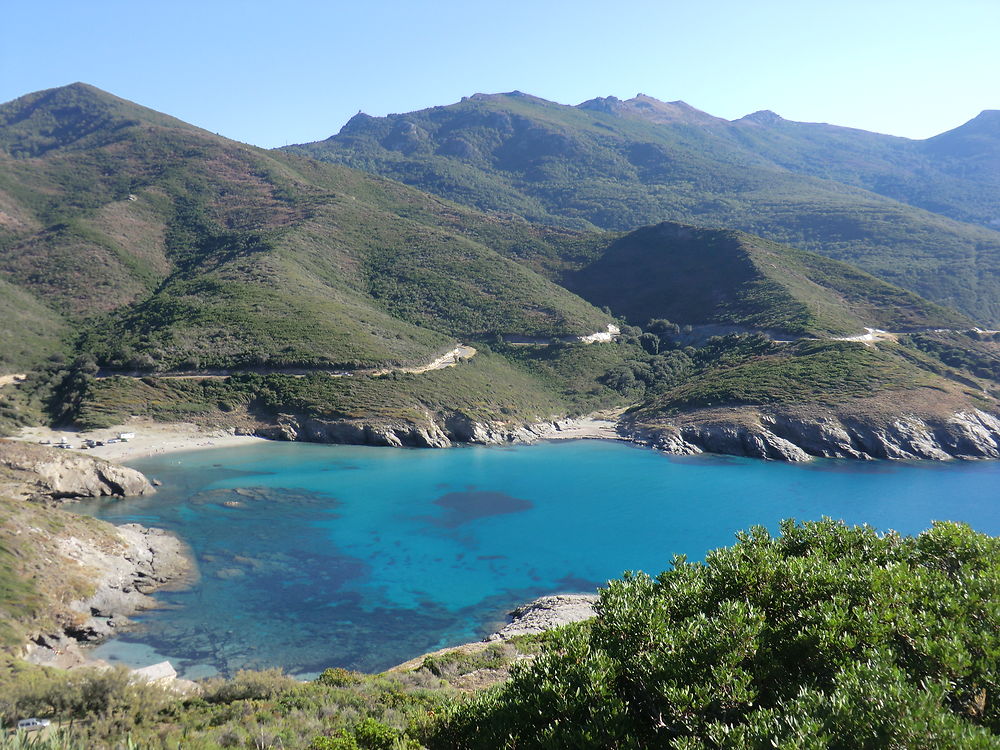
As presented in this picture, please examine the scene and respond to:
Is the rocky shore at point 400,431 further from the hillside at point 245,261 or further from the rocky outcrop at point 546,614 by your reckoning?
the rocky outcrop at point 546,614

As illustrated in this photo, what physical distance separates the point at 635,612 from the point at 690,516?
1324 inches

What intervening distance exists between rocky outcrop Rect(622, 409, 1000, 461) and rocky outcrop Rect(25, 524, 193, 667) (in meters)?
45.3

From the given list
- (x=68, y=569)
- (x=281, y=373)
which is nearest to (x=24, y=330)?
(x=281, y=373)

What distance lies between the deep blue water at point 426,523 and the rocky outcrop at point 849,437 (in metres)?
2.18

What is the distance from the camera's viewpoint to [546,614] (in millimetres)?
24812

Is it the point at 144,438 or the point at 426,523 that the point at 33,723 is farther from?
the point at 144,438

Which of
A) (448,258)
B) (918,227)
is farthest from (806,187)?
(448,258)

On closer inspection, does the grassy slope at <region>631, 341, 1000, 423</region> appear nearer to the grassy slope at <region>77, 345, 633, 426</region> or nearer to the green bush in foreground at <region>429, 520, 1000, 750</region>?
the grassy slope at <region>77, 345, 633, 426</region>

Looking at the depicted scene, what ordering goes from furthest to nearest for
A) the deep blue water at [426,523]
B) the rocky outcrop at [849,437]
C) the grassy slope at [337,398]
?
the rocky outcrop at [849,437]
the grassy slope at [337,398]
the deep blue water at [426,523]

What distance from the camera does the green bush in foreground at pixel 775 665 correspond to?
7055mm

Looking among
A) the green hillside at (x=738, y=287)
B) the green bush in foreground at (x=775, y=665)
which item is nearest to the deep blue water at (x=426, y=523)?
the green bush in foreground at (x=775, y=665)

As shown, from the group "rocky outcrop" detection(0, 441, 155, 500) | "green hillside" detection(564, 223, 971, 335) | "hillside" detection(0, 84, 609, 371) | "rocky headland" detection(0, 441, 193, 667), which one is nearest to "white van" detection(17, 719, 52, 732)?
"rocky headland" detection(0, 441, 193, 667)

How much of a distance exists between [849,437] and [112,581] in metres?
59.8

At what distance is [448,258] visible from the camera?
96688 millimetres
